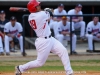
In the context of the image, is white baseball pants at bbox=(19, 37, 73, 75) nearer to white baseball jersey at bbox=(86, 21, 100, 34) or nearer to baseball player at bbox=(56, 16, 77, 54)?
baseball player at bbox=(56, 16, 77, 54)

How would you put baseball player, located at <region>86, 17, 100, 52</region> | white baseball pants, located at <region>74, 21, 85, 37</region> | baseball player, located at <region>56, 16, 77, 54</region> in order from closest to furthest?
1. baseball player, located at <region>56, 16, 77, 54</region>
2. baseball player, located at <region>86, 17, 100, 52</region>
3. white baseball pants, located at <region>74, 21, 85, 37</region>

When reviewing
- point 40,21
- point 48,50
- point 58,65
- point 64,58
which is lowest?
point 58,65

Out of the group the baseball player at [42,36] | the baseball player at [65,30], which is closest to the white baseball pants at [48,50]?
the baseball player at [42,36]

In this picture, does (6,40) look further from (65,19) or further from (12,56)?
(65,19)

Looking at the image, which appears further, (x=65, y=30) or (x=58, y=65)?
(x=65, y=30)

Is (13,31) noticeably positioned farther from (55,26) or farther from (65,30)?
(65,30)

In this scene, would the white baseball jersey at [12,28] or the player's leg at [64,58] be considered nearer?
the player's leg at [64,58]

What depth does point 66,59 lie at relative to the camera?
28.5ft

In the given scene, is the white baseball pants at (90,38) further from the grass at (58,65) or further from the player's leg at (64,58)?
the player's leg at (64,58)

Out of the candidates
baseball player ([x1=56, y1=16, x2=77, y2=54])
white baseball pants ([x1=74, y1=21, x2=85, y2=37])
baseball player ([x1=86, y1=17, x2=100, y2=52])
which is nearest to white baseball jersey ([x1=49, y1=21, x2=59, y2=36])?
baseball player ([x1=56, y1=16, x2=77, y2=54])

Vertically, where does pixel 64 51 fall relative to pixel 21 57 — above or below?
above

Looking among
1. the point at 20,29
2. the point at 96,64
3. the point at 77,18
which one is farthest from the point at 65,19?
the point at 96,64

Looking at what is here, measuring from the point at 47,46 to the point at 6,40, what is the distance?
231 inches

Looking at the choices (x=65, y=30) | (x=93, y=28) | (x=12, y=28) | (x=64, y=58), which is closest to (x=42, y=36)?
(x=64, y=58)
